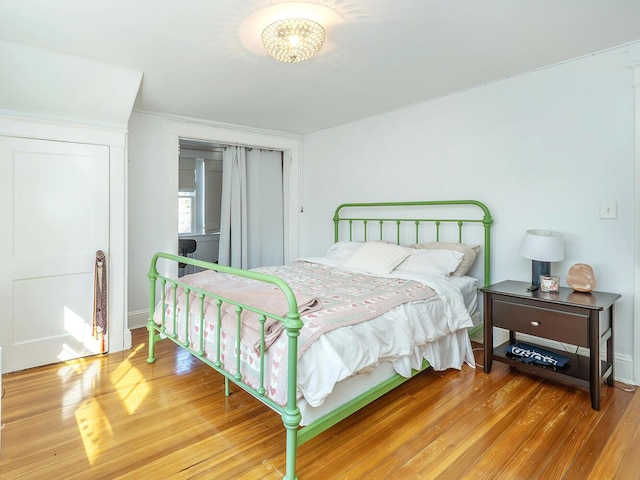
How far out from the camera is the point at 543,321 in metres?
2.21

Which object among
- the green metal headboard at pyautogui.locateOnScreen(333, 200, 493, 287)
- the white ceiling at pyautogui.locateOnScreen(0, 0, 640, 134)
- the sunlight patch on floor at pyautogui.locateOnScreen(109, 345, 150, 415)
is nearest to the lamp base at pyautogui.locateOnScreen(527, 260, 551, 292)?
the green metal headboard at pyautogui.locateOnScreen(333, 200, 493, 287)

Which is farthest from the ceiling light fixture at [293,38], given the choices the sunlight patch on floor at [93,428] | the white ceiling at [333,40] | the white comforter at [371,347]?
the sunlight patch on floor at [93,428]

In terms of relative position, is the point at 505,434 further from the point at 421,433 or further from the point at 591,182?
the point at 591,182

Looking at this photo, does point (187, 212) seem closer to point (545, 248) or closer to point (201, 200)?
point (201, 200)

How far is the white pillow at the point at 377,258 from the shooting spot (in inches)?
114

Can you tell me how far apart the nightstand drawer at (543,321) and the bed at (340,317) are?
218 millimetres

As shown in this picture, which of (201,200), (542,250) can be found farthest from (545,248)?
(201,200)

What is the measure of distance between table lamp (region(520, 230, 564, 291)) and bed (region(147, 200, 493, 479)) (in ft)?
1.50

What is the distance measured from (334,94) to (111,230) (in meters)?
2.17

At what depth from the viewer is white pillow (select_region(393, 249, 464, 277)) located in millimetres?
2742

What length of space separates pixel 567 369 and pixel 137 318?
3.58 m

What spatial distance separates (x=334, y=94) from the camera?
3.10 m

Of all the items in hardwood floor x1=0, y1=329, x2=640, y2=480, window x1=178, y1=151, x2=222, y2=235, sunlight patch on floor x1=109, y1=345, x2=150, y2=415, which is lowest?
hardwood floor x1=0, y1=329, x2=640, y2=480

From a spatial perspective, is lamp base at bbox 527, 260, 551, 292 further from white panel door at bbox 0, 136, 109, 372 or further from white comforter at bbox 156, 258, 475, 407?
white panel door at bbox 0, 136, 109, 372
